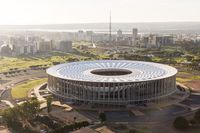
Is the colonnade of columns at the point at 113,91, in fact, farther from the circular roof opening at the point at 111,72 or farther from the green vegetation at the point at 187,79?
the green vegetation at the point at 187,79

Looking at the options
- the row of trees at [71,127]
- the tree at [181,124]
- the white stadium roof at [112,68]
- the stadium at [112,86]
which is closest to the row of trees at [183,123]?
the tree at [181,124]

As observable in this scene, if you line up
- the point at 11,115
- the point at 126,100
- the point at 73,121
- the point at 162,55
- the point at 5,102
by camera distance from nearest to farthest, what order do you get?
1. the point at 11,115
2. the point at 73,121
3. the point at 126,100
4. the point at 5,102
5. the point at 162,55

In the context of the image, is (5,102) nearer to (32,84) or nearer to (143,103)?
(32,84)

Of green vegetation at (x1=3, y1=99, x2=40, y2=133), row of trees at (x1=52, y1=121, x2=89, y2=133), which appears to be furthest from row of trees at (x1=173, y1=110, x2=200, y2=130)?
green vegetation at (x1=3, y1=99, x2=40, y2=133)

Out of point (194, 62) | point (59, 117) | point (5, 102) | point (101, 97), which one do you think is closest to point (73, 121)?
point (59, 117)

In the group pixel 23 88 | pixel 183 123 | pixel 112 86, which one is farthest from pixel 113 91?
pixel 23 88

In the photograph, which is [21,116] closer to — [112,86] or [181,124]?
[112,86]
